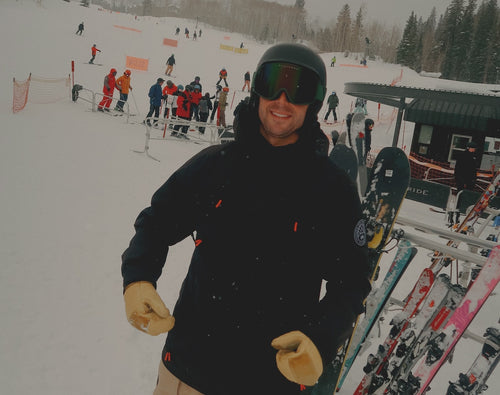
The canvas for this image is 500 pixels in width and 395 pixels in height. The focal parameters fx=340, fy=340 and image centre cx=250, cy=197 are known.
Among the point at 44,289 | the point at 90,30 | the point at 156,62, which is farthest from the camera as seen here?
the point at 90,30

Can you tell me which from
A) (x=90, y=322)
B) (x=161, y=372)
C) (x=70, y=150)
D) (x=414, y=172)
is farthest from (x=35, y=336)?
(x=414, y=172)

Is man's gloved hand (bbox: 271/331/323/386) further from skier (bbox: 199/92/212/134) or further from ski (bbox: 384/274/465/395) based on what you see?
skier (bbox: 199/92/212/134)

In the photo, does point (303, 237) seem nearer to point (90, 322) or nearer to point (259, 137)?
point (259, 137)

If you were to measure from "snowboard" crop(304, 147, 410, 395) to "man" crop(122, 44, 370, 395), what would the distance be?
58.4 inches

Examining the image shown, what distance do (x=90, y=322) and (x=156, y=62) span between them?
32858 millimetres

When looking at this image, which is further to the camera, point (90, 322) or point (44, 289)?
point (44, 289)

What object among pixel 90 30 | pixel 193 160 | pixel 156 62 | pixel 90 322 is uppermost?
pixel 90 30

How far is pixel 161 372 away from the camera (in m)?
1.48

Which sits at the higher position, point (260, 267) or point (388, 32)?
point (388, 32)

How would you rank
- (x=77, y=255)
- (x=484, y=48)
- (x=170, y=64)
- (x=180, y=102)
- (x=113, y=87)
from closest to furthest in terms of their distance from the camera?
(x=77, y=255), (x=180, y=102), (x=113, y=87), (x=170, y=64), (x=484, y=48)

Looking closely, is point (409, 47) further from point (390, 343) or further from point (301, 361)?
point (301, 361)

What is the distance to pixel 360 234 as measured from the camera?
55.0 inches

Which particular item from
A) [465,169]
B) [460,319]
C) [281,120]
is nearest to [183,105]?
[465,169]

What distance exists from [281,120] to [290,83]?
18 centimetres
